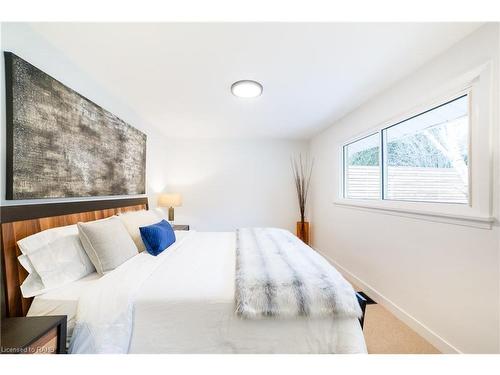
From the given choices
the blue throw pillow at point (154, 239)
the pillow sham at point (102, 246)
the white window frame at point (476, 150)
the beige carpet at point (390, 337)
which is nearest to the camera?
the white window frame at point (476, 150)

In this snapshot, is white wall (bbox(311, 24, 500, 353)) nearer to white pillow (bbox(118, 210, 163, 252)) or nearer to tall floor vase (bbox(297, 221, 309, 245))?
tall floor vase (bbox(297, 221, 309, 245))

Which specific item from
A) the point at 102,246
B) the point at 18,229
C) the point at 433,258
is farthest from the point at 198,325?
the point at 433,258

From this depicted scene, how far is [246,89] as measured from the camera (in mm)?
2098

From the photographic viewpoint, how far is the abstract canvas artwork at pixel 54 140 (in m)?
1.22

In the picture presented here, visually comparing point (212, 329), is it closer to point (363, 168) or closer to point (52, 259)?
point (52, 259)

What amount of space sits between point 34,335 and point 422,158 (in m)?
2.97

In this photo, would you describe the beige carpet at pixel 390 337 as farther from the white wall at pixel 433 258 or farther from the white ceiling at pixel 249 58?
the white ceiling at pixel 249 58

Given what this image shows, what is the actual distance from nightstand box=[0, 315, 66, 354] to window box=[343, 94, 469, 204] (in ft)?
8.78

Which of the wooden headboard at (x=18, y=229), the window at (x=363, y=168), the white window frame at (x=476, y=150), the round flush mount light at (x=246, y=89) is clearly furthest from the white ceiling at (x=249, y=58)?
the wooden headboard at (x=18, y=229)

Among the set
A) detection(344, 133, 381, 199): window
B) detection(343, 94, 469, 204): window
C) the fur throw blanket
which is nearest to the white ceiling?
detection(343, 94, 469, 204): window

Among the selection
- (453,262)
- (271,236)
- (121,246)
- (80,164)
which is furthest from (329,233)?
(80,164)

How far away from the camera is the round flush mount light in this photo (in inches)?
79.0

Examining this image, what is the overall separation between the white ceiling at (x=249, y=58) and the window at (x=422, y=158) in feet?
1.57

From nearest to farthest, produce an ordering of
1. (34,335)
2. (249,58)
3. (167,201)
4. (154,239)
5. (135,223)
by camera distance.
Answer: (34,335)
(249,58)
(154,239)
(135,223)
(167,201)
